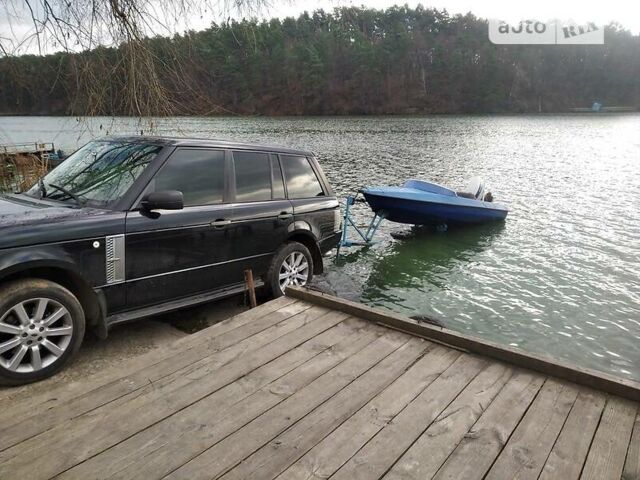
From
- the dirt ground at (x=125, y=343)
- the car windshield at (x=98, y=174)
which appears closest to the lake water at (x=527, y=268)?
the car windshield at (x=98, y=174)

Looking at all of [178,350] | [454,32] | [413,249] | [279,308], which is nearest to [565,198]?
[413,249]

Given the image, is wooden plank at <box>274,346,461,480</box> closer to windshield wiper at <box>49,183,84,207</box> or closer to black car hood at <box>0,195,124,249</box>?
black car hood at <box>0,195,124,249</box>

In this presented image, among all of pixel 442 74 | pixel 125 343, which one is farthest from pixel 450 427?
pixel 442 74

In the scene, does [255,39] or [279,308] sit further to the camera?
[255,39]

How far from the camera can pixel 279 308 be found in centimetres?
428

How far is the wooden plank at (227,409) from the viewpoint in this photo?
223 cm

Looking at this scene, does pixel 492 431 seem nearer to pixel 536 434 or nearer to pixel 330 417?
pixel 536 434

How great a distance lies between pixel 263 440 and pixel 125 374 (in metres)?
1.08

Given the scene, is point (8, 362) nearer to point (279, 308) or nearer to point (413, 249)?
point (279, 308)

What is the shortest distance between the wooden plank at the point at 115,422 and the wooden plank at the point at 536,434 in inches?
62.4

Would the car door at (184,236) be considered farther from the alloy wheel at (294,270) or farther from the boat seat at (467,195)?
the boat seat at (467,195)

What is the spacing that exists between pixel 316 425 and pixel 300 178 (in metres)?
4.11

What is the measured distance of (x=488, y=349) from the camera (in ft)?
11.2

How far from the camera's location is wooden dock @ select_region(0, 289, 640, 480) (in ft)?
7.45
